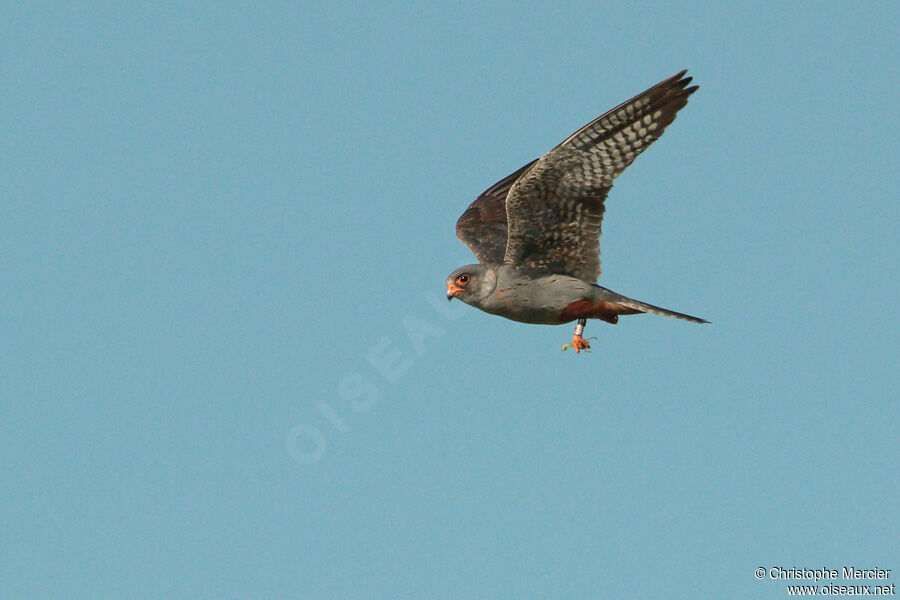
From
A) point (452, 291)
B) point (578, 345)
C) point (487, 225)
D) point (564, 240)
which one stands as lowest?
point (578, 345)

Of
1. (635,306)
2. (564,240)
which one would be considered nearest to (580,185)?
(564,240)

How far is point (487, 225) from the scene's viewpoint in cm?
1786

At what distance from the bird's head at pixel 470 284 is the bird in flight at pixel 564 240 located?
1cm

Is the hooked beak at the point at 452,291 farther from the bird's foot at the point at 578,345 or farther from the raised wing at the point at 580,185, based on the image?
the bird's foot at the point at 578,345

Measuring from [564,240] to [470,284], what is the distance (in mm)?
1381

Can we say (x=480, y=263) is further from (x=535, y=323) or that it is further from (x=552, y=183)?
(x=552, y=183)

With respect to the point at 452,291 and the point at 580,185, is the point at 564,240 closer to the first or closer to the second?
the point at 580,185

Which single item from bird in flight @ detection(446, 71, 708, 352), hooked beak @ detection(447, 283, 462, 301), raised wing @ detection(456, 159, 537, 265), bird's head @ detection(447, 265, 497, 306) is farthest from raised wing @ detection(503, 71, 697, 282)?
raised wing @ detection(456, 159, 537, 265)

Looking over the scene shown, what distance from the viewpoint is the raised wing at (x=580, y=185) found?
14.0 meters

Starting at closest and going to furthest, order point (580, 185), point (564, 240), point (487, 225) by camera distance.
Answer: point (580, 185)
point (564, 240)
point (487, 225)

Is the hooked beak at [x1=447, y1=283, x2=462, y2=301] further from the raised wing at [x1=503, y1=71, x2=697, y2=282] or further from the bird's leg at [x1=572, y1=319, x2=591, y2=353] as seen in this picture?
the bird's leg at [x1=572, y1=319, x2=591, y2=353]

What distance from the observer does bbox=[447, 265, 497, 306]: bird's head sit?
1531 cm

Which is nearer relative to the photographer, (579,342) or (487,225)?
(579,342)

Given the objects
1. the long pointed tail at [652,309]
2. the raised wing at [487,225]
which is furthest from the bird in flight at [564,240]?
the raised wing at [487,225]
